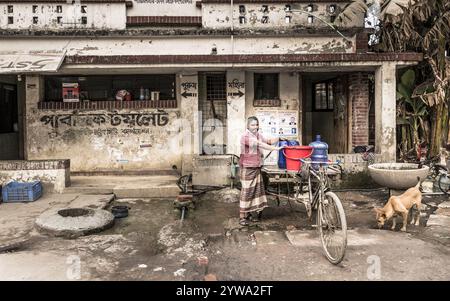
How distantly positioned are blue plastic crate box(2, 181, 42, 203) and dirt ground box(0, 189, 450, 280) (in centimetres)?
120

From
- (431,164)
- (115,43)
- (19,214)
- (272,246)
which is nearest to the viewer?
(272,246)

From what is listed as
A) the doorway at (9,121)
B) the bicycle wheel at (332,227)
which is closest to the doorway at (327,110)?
the bicycle wheel at (332,227)

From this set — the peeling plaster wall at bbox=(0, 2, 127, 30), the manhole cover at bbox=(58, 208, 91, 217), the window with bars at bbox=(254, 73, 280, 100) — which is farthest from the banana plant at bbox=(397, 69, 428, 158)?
the manhole cover at bbox=(58, 208, 91, 217)

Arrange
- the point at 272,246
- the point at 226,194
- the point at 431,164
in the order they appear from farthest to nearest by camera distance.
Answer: the point at 431,164 < the point at 226,194 < the point at 272,246

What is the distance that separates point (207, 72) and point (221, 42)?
0.87 m

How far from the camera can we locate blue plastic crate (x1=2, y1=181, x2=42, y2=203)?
317 inches

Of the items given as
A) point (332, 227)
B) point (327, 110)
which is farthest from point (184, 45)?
point (332, 227)

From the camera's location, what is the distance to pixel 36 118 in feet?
34.2

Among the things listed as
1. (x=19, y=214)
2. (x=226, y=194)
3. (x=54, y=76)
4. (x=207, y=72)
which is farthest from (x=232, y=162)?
(x=54, y=76)

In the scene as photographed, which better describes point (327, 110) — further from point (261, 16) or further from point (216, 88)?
point (216, 88)

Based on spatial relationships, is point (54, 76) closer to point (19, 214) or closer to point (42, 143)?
point (42, 143)

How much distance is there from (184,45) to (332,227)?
7.12 m

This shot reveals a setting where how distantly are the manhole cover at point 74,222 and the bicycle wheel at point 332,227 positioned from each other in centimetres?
343

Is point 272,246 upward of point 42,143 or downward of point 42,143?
downward
